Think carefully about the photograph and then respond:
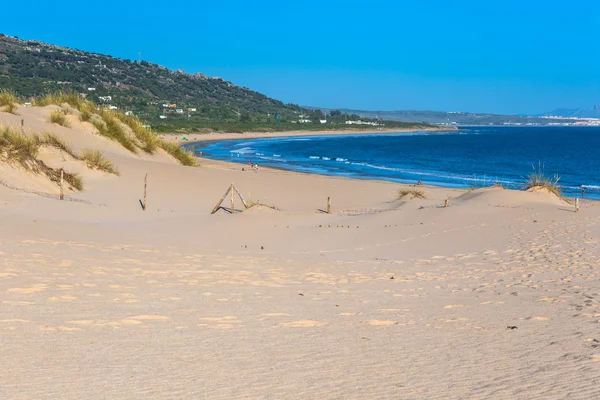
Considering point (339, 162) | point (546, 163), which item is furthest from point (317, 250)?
point (546, 163)

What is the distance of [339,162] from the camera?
57062 mm

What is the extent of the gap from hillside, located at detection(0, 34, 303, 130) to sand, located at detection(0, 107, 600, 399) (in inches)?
2722

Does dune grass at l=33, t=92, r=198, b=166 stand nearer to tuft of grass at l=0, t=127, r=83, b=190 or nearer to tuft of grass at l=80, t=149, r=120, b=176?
tuft of grass at l=80, t=149, r=120, b=176

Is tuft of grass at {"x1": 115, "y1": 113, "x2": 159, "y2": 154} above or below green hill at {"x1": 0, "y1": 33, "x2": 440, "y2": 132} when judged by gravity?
below

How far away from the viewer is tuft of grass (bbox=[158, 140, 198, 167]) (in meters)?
32.8

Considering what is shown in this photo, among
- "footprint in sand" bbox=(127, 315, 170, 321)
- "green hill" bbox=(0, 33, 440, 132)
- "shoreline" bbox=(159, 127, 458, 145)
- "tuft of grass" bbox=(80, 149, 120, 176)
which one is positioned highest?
"green hill" bbox=(0, 33, 440, 132)

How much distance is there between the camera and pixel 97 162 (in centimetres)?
2333

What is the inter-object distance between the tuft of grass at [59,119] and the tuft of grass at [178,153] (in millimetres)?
5007

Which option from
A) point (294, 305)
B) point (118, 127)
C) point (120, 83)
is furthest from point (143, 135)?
point (120, 83)

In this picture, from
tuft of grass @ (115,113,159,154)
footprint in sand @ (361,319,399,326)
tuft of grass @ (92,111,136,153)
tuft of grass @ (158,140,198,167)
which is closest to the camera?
footprint in sand @ (361,319,399,326)

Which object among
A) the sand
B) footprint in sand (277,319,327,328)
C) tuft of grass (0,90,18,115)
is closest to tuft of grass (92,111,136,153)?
tuft of grass (0,90,18,115)

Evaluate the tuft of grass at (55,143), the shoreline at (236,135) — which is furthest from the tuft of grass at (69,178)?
the shoreline at (236,135)

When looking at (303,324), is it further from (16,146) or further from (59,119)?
(59,119)

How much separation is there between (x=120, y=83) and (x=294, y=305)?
11735 cm
